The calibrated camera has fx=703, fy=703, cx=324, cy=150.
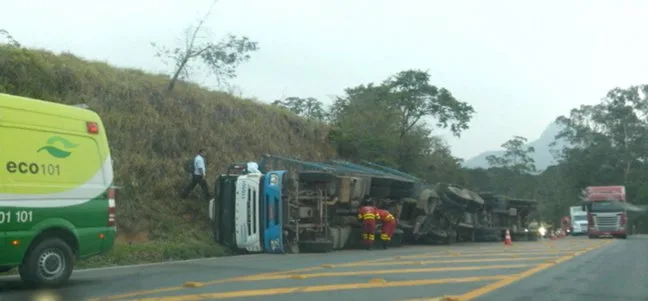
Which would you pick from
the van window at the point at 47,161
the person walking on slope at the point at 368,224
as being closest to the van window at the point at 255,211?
the person walking on slope at the point at 368,224

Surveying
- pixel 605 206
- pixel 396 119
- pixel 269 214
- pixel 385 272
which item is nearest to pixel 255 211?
pixel 269 214

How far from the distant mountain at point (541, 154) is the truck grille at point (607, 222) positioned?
13.3 metres

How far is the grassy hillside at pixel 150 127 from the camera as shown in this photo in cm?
1681

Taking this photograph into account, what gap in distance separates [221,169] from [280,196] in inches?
174

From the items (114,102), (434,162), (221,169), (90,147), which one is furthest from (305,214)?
(434,162)

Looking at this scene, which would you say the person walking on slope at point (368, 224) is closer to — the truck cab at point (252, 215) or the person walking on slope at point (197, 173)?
the truck cab at point (252, 215)

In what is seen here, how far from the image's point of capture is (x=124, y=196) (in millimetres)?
16688

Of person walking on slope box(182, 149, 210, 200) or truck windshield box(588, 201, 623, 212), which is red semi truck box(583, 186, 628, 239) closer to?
truck windshield box(588, 201, 623, 212)

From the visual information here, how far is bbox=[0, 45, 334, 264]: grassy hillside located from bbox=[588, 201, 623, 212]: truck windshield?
973 inches

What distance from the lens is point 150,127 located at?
62.9 ft

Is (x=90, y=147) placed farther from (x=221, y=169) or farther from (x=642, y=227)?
(x=642, y=227)

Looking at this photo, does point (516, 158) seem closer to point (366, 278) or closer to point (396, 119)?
point (396, 119)

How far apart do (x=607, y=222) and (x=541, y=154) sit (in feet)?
433

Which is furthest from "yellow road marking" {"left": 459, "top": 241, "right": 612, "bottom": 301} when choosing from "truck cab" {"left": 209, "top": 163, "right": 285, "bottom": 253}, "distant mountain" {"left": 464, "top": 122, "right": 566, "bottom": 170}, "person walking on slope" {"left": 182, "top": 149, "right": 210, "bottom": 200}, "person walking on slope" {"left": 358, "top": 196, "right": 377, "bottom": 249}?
"distant mountain" {"left": 464, "top": 122, "right": 566, "bottom": 170}
